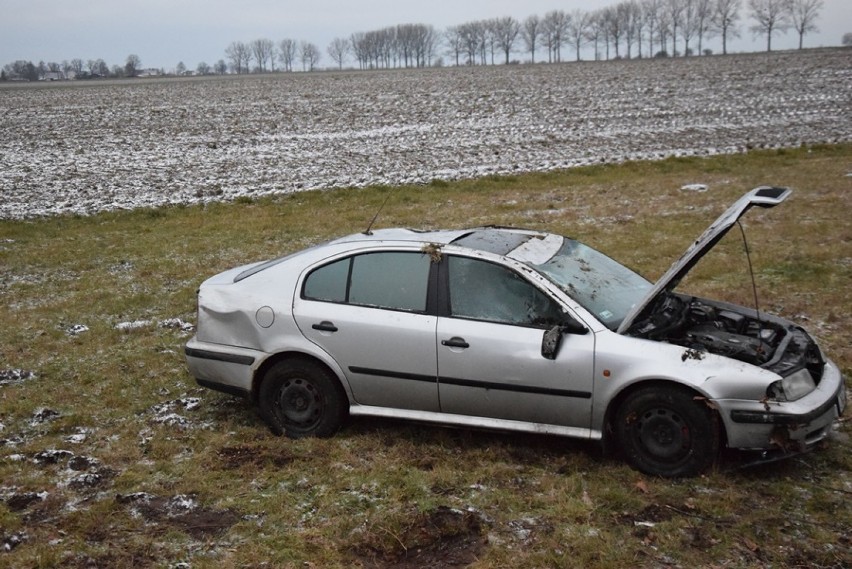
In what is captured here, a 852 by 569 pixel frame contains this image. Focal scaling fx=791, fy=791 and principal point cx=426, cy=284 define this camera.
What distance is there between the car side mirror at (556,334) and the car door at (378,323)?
2.52ft

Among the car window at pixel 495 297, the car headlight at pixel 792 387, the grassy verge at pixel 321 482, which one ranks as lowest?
the grassy verge at pixel 321 482

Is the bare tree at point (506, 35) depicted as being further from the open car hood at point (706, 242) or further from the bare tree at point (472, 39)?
the open car hood at point (706, 242)

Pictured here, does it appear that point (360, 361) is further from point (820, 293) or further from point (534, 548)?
point (820, 293)

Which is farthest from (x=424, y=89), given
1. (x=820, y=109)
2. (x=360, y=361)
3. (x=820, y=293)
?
(x=360, y=361)

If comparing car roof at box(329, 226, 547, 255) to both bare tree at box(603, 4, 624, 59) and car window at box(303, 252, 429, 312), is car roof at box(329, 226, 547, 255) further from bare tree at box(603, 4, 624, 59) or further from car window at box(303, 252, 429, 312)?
bare tree at box(603, 4, 624, 59)

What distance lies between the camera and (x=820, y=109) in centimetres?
2977

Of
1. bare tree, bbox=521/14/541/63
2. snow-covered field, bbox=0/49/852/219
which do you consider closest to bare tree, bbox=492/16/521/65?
bare tree, bbox=521/14/541/63

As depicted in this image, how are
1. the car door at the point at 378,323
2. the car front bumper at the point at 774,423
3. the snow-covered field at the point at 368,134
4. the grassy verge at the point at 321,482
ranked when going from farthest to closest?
A: 1. the snow-covered field at the point at 368,134
2. the car door at the point at 378,323
3. the car front bumper at the point at 774,423
4. the grassy verge at the point at 321,482

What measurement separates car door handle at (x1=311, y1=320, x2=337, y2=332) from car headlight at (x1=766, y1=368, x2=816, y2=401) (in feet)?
9.28

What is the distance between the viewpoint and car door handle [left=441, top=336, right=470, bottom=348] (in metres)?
5.22

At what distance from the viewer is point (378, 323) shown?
5.46m

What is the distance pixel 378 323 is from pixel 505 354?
3.04 feet

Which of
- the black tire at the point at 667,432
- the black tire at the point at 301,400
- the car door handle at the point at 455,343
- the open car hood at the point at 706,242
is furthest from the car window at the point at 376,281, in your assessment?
the black tire at the point at 667,432

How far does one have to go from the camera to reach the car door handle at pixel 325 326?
5.56 m
